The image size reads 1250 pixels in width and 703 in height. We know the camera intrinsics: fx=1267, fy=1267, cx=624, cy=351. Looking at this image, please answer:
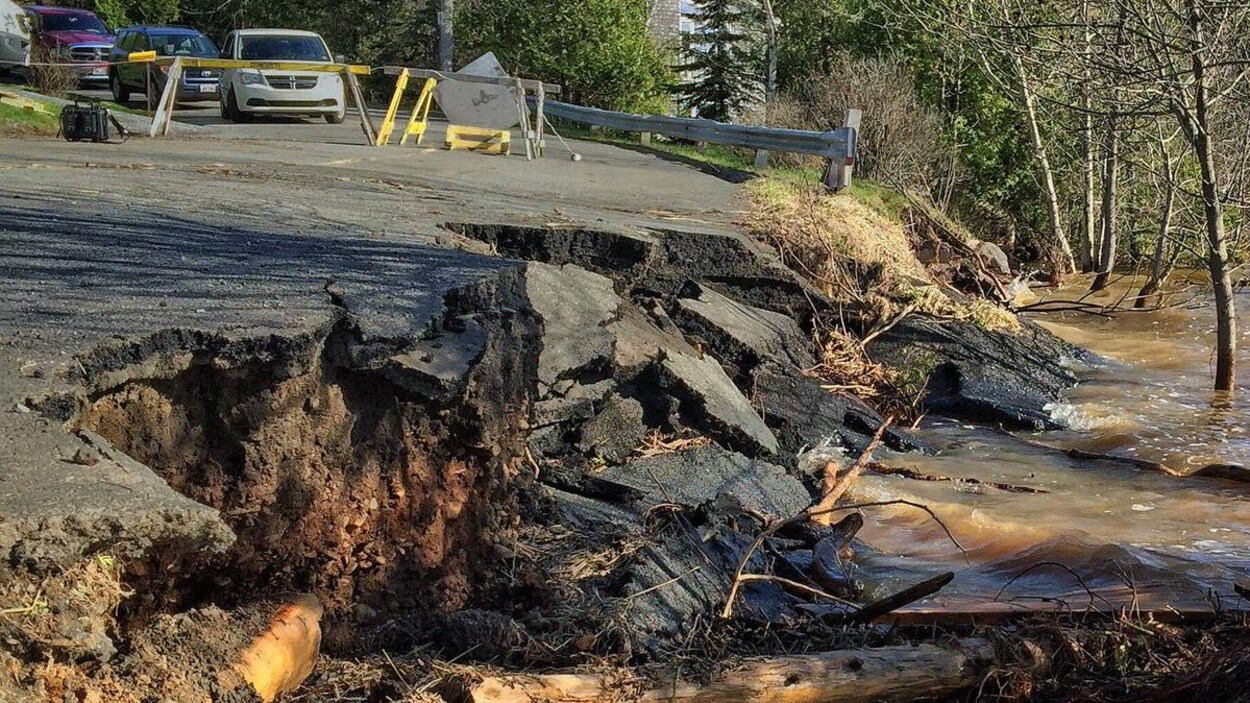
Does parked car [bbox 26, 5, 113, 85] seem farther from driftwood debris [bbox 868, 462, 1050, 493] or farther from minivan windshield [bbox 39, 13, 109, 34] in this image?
driftwood debris [bbox 868, 462, 1050, 493]

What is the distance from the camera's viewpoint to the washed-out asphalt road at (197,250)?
327 centimetres

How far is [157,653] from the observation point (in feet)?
11.1

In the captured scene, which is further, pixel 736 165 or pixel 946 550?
pixel 736 165

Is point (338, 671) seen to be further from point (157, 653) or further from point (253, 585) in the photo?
point (157, 653)

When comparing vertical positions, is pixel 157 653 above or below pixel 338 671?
above

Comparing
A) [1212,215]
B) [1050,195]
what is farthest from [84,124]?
[1050,195]

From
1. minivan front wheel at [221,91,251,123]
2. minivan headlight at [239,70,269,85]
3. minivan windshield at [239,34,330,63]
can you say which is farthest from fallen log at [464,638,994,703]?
minivan windshield at [239,34,330,63]

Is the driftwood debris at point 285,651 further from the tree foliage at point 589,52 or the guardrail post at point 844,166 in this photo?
the tree foliage at point 589,52

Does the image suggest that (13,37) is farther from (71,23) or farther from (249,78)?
(249,78)

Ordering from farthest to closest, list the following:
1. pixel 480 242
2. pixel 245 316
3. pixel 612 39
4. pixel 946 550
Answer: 1. pixel 612 39
2. pixel 480 242
3. pixel 946 550
4. pixel 245 316

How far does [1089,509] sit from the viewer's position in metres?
7.71

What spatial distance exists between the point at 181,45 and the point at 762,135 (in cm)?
1734

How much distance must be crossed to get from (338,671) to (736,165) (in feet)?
46.1

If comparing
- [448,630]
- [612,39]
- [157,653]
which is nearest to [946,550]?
[448,630]
